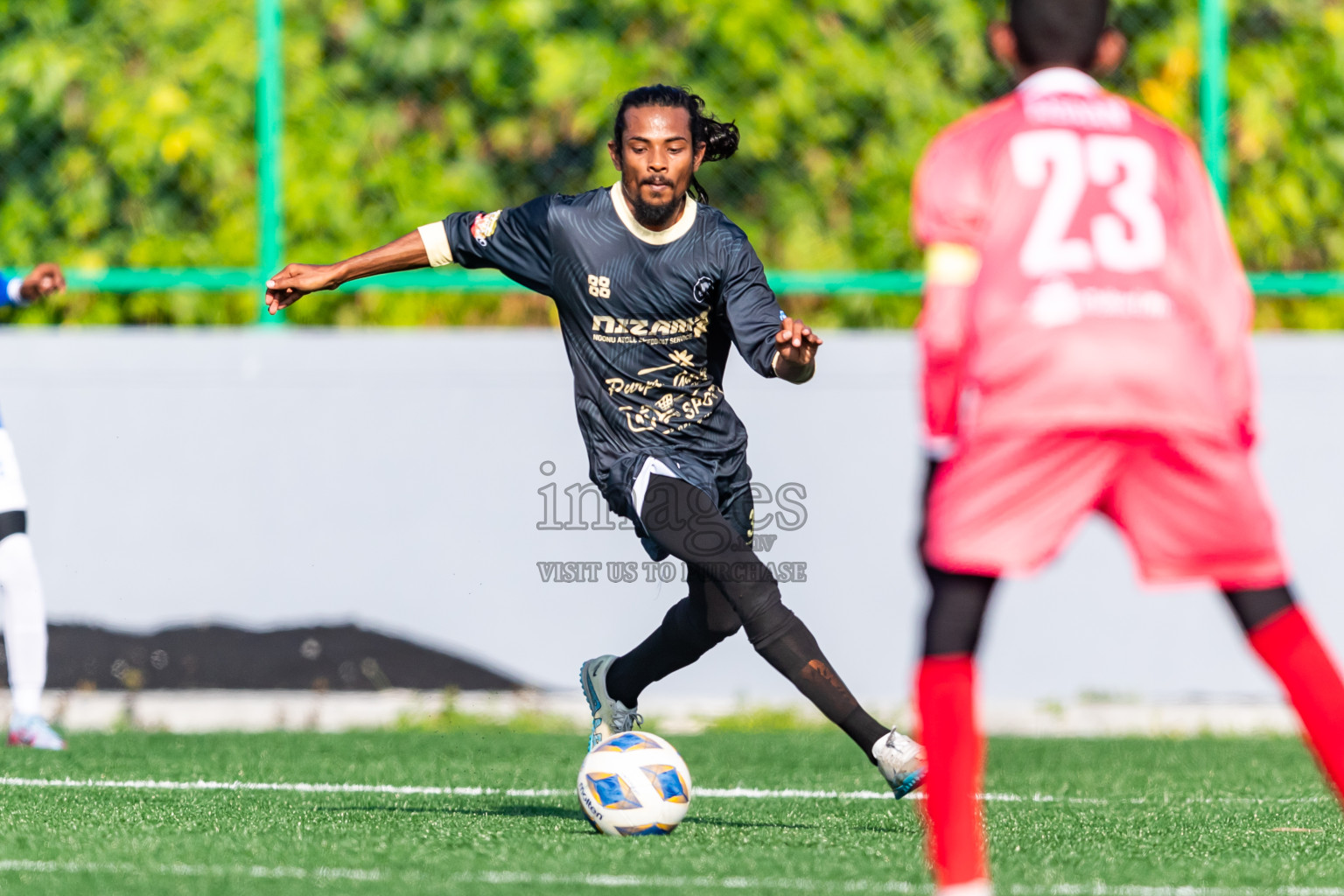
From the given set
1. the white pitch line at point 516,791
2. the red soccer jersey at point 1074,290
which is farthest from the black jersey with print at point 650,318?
the red soccer jersey at point 1074,290

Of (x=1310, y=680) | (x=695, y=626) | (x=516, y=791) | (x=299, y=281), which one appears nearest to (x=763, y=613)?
(x=695, y=626)

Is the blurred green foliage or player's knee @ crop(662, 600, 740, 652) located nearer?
player's knee @ crop(662, 600, 740, 652)

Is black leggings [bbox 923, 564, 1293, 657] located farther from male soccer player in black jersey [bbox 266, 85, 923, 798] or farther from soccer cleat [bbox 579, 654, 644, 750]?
soccer cleat [bbox 579, 654, 644, 750]

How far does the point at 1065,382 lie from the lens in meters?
3.14

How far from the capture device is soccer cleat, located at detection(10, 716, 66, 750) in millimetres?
6957

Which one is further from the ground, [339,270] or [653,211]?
[653,211]

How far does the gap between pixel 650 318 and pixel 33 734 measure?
10.7ft

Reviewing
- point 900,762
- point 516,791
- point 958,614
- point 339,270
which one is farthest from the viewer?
point 516,791

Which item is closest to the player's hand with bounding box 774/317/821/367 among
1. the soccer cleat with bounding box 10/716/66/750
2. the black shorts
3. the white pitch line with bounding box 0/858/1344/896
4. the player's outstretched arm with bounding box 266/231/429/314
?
the black shorts

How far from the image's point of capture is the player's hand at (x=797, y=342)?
4387 millimetres

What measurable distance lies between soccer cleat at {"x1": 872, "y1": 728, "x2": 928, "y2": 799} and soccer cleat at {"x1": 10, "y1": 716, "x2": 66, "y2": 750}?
140 inches

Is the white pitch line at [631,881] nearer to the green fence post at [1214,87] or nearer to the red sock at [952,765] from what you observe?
the red sock at [952,765]

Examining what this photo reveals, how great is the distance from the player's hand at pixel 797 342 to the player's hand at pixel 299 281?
144 cm

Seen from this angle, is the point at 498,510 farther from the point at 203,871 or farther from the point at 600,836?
the point at 203,871
